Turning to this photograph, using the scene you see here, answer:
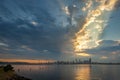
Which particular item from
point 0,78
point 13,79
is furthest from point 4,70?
point 0,78

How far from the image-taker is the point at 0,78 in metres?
66.4

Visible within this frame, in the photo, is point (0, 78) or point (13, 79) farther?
point (13, 79)

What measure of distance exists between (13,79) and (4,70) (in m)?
10.5

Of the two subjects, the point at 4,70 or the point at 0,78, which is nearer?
the point at 0,78

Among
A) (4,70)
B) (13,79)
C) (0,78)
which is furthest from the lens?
(4,70)

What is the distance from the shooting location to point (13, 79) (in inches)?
2982

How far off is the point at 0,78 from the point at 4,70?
58.0 ft

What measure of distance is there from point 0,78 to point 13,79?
9937 millimetres

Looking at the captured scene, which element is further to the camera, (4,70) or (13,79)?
(4,70)

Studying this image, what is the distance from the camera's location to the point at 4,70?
83688 mm

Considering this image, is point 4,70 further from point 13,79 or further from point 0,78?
point 0,78

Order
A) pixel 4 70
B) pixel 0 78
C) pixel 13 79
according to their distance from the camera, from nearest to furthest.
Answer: pixel 0 78 < pixel 13 79 < pixel 4 70
